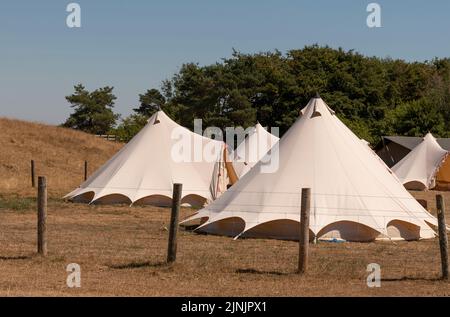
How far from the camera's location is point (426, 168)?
41375 millimetres

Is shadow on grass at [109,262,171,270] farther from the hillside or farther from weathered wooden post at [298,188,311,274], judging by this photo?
the hillside

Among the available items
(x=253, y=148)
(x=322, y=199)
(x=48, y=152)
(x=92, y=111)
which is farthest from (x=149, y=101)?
(x=322, y=199)

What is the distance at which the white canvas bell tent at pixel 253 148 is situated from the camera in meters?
31.9

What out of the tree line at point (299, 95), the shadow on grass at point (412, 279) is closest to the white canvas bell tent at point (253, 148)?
the shadow on grass at point (412, 279)

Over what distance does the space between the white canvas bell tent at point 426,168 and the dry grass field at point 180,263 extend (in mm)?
20817

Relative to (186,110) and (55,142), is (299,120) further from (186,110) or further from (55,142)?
(186,110)

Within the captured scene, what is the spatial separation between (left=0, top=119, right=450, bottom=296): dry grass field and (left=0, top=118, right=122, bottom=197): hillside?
16196 millimetres

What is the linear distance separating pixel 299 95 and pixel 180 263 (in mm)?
53983

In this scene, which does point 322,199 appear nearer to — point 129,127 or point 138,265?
point 138,265

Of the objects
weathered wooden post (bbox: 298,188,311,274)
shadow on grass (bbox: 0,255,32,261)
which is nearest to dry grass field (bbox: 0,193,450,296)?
shadow on grass (bbox: 0,255,32,261)

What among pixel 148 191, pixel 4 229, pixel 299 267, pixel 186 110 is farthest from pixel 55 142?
pixel 299 267

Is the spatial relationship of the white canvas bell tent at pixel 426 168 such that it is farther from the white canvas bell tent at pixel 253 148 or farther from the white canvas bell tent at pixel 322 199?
the white canvas bell tent at pixel 322 199

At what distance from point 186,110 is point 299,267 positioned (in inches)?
2233

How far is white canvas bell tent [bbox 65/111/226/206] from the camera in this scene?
25.9 m
